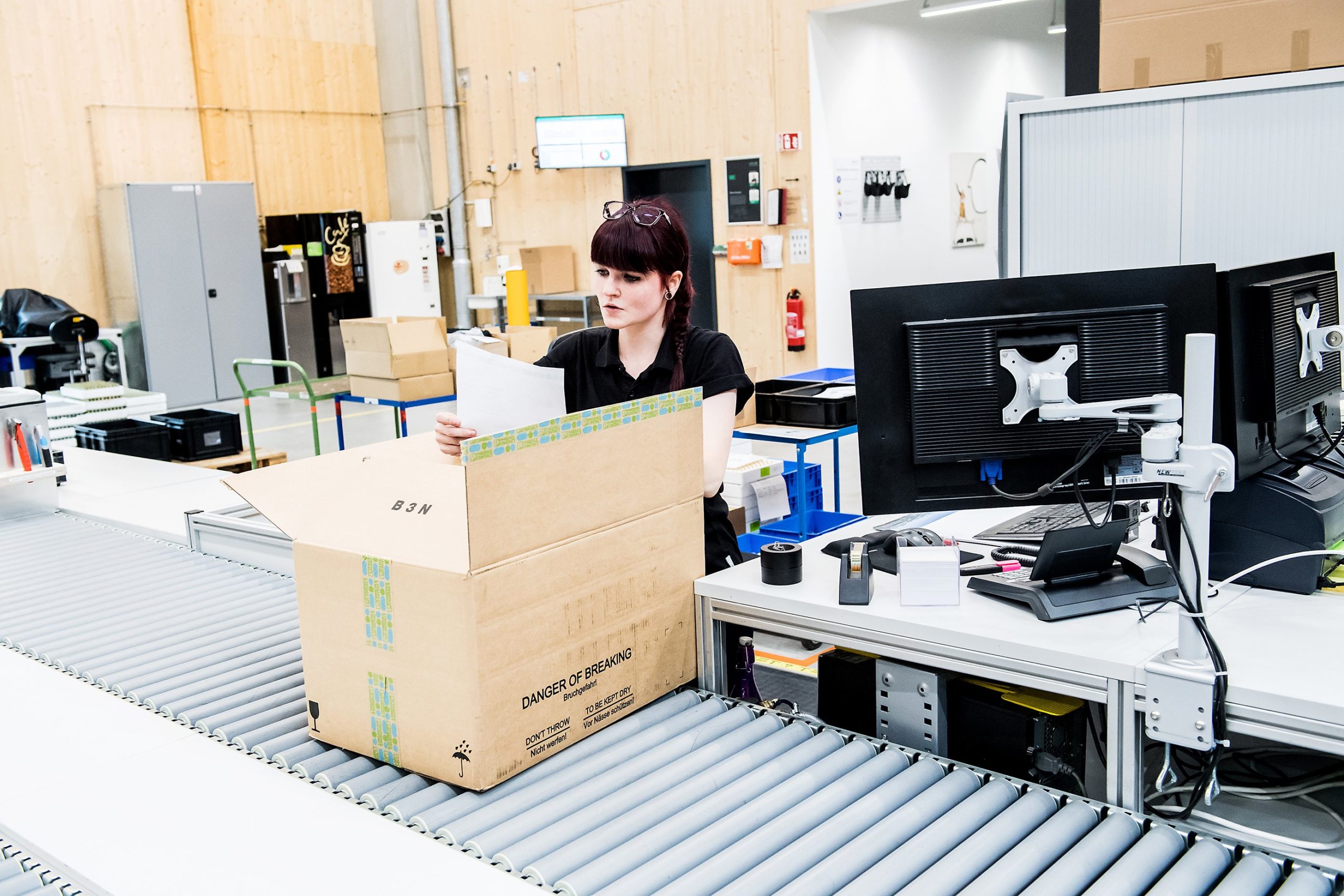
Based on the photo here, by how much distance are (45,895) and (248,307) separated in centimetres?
Answer: 917

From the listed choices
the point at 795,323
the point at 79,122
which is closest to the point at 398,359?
the point at 795,323

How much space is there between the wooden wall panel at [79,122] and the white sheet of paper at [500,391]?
28.8ft

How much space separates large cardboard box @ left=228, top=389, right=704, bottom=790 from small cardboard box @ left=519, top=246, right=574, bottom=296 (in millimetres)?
7531

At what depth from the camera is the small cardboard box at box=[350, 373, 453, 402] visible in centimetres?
561

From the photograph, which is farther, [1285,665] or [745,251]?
[745,251]

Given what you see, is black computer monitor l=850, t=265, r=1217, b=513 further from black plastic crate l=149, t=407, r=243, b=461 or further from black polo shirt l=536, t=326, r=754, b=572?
black plastic crate l=149, t=407, r=243, b=461

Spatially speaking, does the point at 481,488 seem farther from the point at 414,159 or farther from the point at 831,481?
the point at 414,159

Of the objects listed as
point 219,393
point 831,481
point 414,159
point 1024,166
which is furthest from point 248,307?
point 1024,166

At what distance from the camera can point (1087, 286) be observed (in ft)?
5.82

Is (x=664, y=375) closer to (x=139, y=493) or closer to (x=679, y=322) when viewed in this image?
(x=679, y=322)

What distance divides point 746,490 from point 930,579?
2.35 meters

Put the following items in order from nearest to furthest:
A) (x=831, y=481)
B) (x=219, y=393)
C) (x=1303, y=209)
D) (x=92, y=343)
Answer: (x=1303, y=209) < (x=831, y=481) < (x=92, y=343) < (x=219, y=393)

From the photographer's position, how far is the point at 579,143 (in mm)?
8898

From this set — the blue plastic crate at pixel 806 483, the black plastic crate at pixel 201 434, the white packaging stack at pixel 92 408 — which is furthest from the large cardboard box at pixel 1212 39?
the white packaging stack at pixel 92 408
